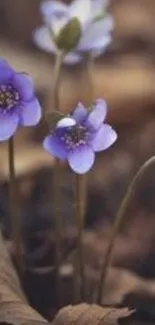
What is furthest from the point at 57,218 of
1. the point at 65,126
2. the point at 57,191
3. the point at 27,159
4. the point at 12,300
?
the point at 27,159

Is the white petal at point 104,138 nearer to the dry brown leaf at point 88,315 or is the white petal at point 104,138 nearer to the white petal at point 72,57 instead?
the dry brown leaf at point 88,315

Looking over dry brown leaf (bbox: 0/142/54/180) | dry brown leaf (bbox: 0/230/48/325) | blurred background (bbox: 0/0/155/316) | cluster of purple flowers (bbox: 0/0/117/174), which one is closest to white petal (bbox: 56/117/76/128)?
cluster of purple flowers (bbox: 0/0/117/174)

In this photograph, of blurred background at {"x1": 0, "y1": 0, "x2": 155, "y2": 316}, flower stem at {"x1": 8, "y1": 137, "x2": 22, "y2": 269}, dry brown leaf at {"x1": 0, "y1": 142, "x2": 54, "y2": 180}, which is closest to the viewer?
flower stem at {"x1": 8, "y1": 137, "x2": 22, "y2": 269}

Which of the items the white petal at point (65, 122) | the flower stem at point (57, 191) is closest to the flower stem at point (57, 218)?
the flower stem at point (57, 191)

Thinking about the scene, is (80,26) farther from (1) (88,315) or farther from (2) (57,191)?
(1) (88,315)

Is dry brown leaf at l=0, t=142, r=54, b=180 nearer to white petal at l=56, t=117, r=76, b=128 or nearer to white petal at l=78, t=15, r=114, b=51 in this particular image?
white petal at l=78, t=15, r=114, b=51

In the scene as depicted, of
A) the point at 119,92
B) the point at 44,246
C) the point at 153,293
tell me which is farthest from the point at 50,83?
the point at 153,293
